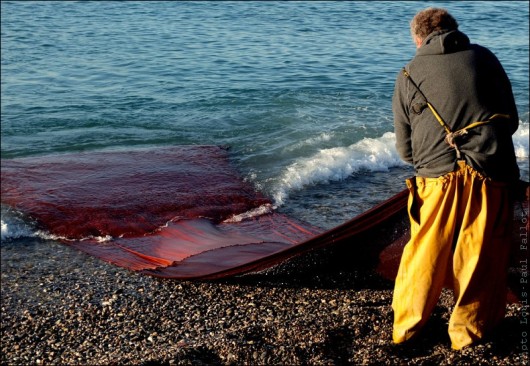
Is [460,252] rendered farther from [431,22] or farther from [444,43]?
[431,22]

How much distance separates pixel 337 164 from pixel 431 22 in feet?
21.1

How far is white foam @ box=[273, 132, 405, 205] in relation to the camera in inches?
409

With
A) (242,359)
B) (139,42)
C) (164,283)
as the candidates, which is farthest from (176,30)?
(242,359)

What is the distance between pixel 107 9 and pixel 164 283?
19.3m

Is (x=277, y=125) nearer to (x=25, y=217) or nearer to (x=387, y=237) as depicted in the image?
(x=25, y=217)

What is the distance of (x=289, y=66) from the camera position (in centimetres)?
1852

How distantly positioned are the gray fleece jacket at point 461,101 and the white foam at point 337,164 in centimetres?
505

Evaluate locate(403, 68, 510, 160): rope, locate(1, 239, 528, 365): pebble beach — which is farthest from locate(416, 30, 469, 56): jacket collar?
locate(1, 239, 528, 365): pebble beach

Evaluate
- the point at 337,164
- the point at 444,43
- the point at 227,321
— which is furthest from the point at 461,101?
the point at 337,164

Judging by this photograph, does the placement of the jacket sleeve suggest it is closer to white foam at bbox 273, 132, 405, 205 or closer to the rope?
the rope

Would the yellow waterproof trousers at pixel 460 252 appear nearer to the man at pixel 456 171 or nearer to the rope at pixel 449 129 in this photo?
the man at pixel 456 171

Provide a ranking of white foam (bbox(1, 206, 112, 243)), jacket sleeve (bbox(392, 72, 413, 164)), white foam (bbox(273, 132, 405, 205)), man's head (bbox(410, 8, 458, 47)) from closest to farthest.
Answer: man's head (bbox(410, 8, 458, 47))
jacket sleeve (bbox(392, 72, 413, 164))
white foam (bbox(1, 206, 112, 243))
white foam (bbox(273, 132, 405, 205))

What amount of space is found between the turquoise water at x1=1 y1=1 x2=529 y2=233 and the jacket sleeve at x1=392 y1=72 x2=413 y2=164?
13.2 ft


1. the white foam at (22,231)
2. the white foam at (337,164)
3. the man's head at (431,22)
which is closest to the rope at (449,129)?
the man's head at (431,22)
